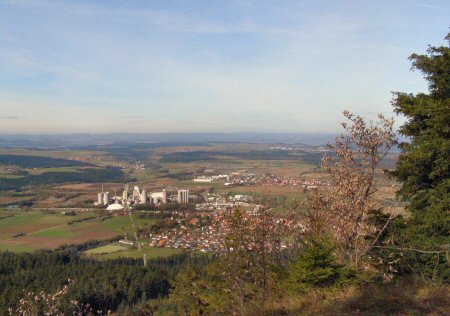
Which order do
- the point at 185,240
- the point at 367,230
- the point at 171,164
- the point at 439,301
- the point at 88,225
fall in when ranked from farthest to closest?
the point at 171,164
the point at 88,225
the point at 185,240
the point at 367,230
the point at 439,301

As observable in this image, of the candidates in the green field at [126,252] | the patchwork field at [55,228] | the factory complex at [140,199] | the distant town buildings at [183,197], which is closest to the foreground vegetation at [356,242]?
the green field at [126,252]

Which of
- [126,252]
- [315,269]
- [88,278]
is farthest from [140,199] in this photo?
[315,269]

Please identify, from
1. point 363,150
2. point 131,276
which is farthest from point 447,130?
point 131,276

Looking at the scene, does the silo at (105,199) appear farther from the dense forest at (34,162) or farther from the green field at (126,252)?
the dense forest at (34,162)

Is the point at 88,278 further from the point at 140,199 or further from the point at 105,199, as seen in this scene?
the point at 105,199

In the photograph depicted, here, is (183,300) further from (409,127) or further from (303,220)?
(409,127)

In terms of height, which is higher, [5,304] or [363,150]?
[363,150]
